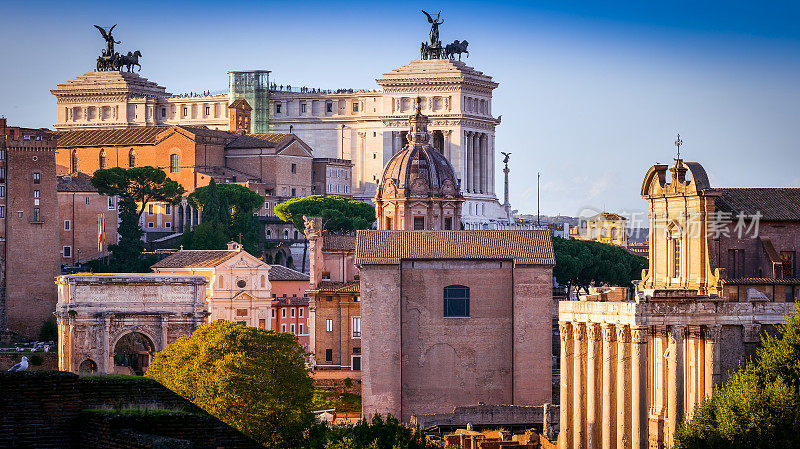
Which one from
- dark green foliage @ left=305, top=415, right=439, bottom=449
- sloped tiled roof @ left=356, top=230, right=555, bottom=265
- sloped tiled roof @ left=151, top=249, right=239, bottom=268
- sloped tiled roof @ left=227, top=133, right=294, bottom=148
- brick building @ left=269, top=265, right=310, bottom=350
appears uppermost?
sloped tiled roof @ left=227, top=133, right=294, bottom=148

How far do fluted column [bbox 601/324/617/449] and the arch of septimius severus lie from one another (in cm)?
7156

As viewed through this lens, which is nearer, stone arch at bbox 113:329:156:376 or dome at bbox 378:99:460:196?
stone arch at bbox 113:329:156:376

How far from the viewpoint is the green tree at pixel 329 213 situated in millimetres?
100188

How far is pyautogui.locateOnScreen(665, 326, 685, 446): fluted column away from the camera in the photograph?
1763 inches

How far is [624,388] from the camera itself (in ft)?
150

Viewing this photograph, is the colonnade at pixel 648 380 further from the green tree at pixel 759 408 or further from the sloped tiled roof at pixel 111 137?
the sloped tiled roof at pixel 111 137

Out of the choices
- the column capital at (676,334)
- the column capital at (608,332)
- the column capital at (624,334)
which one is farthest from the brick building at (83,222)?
the column capital at (676,334)

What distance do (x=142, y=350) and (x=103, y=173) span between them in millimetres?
29264

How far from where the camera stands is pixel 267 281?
82.0 metres

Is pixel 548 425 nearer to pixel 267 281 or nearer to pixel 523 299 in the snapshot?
pixel 523 299

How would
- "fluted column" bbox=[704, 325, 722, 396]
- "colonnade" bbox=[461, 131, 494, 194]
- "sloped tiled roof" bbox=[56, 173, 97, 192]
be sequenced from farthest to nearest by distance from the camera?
"colonnade" bbox=[461, 131, 494, 194]
"sloped tiled roof" bbox=[56, 173, 97, 192]
"fluted column" bbox=[704, 325, 722, 396]

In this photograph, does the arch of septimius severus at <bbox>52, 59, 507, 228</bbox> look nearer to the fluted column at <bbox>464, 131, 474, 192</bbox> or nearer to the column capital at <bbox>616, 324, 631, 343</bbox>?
the fluted column at <bbox>464, 131, 474, 192</bbox>

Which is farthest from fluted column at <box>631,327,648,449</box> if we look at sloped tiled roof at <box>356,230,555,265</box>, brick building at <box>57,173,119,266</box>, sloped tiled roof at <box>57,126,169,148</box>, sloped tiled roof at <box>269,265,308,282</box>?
sloped tiled roof at <box>57,126,169,148</box>

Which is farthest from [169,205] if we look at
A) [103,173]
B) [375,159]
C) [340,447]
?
[340,447]
